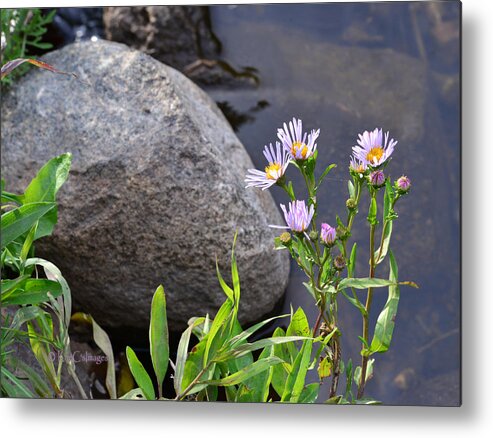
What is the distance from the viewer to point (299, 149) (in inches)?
57.2

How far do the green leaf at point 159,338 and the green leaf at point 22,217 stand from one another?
0.24 m

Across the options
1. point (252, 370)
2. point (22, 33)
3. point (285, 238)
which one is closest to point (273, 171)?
point (285, 238)

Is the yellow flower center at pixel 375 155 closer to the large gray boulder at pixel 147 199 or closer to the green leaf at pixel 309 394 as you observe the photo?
the large gray boulder at pixel 147 199

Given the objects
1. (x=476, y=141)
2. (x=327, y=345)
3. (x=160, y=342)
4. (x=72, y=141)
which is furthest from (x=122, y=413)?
(x=476, y=141)

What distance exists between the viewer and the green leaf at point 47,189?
154 centimetres

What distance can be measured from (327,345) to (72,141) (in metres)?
0.60

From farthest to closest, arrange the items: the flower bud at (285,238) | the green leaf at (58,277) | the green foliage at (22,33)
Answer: the green foliage at (22,33) → the green leaf at (58,277) → the flower bud at (285,238)

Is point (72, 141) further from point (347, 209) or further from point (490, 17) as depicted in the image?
point (490, 17)

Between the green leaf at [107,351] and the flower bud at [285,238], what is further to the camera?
the green leaf at [107,351]

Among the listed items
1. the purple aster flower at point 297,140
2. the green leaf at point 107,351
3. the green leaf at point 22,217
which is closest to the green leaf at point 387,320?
the purple aster flower at point 297,140

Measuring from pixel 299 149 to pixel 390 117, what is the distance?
0.61ft

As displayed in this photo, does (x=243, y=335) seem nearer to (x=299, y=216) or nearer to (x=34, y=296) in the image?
(x=299, y=216)

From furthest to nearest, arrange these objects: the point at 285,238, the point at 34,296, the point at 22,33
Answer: the point at 22,33 → the point at 34,296 → the point at 285,238

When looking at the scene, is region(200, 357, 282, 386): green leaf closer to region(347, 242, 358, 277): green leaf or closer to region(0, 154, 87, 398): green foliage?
region(347, 242, 358, 277): green leaf
